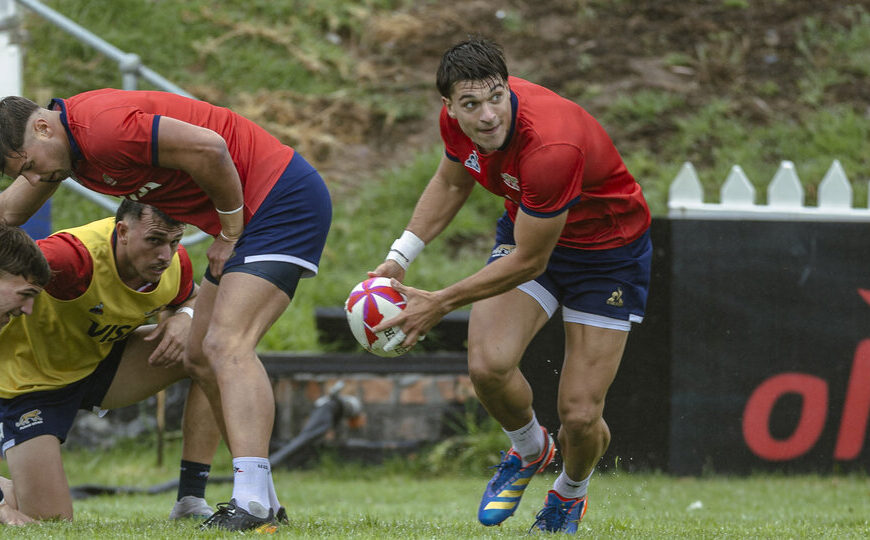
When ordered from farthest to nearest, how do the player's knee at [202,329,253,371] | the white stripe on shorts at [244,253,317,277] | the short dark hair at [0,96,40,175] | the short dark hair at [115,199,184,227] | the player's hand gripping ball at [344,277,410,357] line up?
the short dark hair at [115,199,184,227] < the player's hand gripping ball at [344,277,410,357] < the white stripe on shorts at [244,253,317,277] < the player's knee at [202,329,253,371] < the short dark hair at [0,96,40,175]

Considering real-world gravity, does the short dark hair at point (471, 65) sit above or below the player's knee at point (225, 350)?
above

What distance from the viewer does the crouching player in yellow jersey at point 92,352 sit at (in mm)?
5219

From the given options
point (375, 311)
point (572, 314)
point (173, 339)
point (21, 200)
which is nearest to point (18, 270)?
point (21, 200)

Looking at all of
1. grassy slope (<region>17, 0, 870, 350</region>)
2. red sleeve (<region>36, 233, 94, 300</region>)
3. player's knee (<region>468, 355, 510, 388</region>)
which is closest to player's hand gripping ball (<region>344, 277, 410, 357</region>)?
player's knee (<region>468, 355, 510, 388</region>)

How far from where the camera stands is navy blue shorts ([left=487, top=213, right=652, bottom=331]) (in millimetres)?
5281

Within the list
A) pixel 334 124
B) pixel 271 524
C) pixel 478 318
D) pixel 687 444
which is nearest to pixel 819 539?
pixel 478 318

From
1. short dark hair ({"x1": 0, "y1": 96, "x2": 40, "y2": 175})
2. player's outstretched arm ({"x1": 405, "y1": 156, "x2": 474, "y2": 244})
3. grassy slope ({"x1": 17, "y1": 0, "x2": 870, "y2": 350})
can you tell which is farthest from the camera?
grassy slope ({"x1": 17, "y1": 0, "x2": 870, "y2": 350})

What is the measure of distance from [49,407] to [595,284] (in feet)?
8.86

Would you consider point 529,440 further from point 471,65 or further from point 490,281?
point 471,65

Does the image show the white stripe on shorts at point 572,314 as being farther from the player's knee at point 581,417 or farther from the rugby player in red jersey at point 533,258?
the player's knee at point 581,417

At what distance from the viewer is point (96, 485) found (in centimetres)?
786

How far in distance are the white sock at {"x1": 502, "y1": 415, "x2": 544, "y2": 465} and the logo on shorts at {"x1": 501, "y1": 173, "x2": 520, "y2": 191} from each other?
121 cm

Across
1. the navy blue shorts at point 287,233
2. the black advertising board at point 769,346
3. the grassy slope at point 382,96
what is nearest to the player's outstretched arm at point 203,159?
the navy blue shorts at point 287,233

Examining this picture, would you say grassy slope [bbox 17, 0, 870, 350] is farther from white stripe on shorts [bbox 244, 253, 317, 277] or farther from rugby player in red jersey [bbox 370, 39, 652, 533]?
white stripe on shorts [bbox 244, 253, 317, 277]
